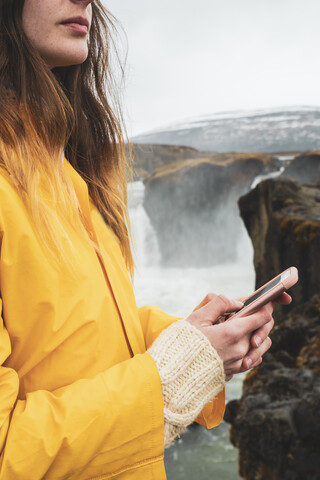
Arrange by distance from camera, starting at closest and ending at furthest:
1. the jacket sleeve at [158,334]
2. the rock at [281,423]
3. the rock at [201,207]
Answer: the jacket sleeve at [158,334]
the rock at [281,423]
the rock at [201,207]

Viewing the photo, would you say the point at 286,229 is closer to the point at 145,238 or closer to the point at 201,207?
the point at 145,238

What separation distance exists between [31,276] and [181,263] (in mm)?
18971

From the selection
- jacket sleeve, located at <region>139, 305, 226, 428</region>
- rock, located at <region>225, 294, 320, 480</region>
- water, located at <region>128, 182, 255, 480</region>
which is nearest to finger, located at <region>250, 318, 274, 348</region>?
jacket sleeve, located at <region>139, 305, 226, 428</region>

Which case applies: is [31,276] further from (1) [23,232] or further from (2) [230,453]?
(2) [230,453]

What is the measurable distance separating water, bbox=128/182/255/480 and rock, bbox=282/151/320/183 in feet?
13.3

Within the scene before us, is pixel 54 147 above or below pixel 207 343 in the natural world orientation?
above

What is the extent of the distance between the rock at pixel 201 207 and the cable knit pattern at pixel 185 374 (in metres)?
18.7

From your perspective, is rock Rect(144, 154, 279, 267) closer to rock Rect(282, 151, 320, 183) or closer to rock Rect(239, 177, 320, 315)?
rock Rect(282, 151, 320, 183)

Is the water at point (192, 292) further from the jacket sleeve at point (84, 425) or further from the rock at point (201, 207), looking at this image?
the jacket sleeve at point (84, 425)

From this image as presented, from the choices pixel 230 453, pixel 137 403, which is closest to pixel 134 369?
pixel 137 403

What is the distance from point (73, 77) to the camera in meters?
1.33

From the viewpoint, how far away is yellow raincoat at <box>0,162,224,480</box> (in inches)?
30.3

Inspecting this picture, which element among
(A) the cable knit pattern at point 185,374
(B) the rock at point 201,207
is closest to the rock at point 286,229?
(A) the cable knit pattern at point 185,374

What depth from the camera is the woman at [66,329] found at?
0.80 m
